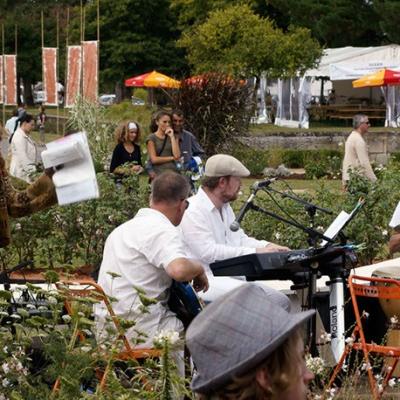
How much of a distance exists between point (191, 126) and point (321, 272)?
55.0 ft

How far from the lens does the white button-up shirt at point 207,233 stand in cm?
713

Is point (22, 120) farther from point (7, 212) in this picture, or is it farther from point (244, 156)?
point (7, 212)

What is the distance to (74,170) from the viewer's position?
4.66 metres

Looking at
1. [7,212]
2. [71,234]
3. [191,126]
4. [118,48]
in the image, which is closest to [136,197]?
[71,234]

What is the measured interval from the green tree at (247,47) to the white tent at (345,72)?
1.71m

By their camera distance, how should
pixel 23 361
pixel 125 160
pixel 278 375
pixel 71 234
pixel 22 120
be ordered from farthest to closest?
pixel 22 120 < pixel 125 160 < pixel 71 234 < pixel 23 361 < pixel 278 375

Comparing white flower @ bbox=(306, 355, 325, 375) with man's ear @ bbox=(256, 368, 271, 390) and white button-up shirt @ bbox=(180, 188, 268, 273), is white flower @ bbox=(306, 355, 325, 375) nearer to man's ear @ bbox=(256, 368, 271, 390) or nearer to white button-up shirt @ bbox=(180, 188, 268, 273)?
white button-up shirt @ bbox=(180, 188, 268, 273)

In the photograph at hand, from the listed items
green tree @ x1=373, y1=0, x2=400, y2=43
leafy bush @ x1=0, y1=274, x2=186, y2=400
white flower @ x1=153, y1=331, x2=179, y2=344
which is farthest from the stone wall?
white flower @ x1=153, y1=331, x2=179, y2=344

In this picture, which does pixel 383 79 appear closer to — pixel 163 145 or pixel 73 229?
pixel 163 145

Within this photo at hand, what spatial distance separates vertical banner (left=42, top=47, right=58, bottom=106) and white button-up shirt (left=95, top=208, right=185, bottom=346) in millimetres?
27001

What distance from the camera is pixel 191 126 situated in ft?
77.9

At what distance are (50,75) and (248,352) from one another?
106ft

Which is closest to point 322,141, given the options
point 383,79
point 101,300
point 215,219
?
point 383,79

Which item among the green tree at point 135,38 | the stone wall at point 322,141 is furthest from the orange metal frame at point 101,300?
the green tree at point 135,38
